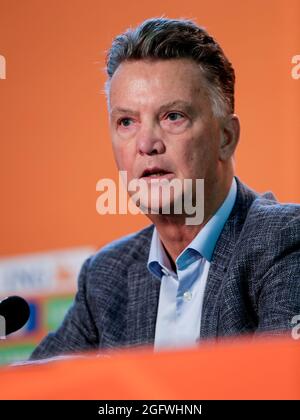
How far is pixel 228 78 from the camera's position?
1.48 m

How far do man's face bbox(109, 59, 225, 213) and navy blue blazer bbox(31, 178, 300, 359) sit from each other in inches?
5.9

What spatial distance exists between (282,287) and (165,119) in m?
0.42

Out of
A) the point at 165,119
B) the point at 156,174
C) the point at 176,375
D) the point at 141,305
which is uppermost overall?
the point at 165,119

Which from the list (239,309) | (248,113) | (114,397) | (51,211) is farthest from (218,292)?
(51,211)

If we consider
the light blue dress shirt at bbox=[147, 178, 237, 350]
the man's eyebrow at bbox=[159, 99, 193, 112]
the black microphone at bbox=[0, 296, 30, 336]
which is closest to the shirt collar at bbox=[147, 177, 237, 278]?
the light blue dress shirt at bbox=[147, 178, 237, 350]

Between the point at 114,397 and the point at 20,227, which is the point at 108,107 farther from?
the point at 114,397

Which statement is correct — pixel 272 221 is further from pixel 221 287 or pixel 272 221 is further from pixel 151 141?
pixel 151 141

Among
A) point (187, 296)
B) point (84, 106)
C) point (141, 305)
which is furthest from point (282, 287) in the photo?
point (84, 106)

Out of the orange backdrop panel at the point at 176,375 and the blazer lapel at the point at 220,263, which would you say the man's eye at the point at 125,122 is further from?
the orange backdrop panel at the point at 176,375

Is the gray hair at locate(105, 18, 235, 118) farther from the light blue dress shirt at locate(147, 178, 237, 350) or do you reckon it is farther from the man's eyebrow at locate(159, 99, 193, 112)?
the light blue dress shirt at locate(147, 178, 237, 350)

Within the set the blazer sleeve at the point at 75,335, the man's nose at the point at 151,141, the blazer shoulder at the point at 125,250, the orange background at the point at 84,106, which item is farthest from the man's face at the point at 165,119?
the blazer sleeve at the point at 75,335

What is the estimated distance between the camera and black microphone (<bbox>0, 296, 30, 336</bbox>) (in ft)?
3.90

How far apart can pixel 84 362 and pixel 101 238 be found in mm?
365

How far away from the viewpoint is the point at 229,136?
59.7 inches
